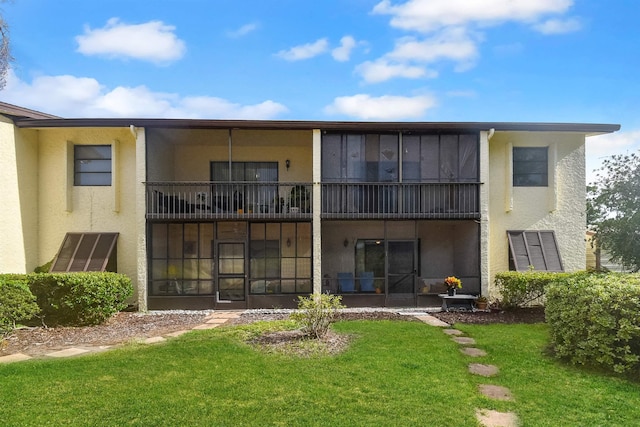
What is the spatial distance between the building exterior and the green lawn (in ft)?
16.6

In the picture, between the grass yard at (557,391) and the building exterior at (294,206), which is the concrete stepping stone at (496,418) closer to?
the grass yard at (557,391)

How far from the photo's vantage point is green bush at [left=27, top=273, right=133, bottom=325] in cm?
955

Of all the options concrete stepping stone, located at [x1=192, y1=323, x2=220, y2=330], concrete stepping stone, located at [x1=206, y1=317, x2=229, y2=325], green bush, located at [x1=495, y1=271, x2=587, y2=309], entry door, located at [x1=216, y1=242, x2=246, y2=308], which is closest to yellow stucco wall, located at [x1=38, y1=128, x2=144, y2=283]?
entry door, located at [x1=216, y1=242, x2=246, y2=308]

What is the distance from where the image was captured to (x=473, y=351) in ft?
23.8

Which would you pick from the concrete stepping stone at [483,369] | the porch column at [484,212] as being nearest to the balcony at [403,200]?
the porch column at [484,212]

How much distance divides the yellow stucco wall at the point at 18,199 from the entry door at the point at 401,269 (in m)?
10.9

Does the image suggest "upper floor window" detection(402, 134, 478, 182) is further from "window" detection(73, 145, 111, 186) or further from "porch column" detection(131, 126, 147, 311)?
"window" detection(73, 145, 111, 186)

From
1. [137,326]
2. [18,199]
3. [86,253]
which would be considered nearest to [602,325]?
[137,326]

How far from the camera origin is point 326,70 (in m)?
16.4

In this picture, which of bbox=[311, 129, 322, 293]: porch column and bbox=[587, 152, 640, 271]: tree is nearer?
bbox=[587, 152, 640, 271]: tree

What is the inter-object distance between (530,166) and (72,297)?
13.7 metres

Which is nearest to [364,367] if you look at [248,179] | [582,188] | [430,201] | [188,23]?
[430,201]

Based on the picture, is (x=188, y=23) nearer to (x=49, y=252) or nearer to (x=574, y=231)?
(x=49, y=252)

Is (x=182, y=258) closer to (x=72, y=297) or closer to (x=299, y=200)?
(x=72, y=297)
